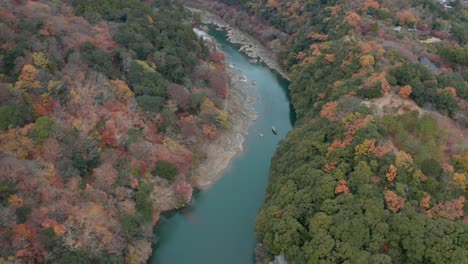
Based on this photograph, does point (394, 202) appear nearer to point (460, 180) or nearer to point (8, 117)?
point (460, 180)

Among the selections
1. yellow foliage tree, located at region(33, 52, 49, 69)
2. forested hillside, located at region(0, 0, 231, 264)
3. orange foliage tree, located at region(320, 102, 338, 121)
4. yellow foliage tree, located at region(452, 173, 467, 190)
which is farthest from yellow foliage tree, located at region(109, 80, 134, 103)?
yellow foliage tree, located at region(452, 173, 467, 190)

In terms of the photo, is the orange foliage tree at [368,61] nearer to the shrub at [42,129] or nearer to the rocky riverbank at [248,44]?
the rocky riverbank at [248,44]

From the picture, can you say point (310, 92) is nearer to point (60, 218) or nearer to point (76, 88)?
point (76, 88)

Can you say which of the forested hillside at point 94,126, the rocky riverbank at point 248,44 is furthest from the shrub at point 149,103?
the rocky riverbank at point 248,44

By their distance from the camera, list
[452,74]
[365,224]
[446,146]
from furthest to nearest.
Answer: [452,74] < [446,146] < [365,224]

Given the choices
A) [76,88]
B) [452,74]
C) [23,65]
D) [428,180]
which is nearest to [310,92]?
[452,74]

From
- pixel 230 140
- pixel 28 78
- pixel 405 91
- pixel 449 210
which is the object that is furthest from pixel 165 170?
pixel 405 91
